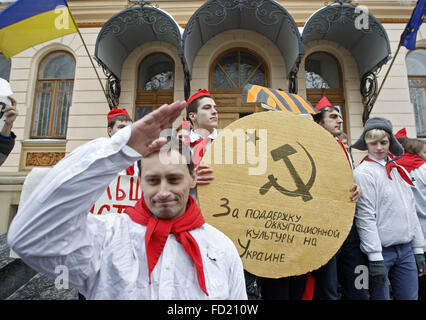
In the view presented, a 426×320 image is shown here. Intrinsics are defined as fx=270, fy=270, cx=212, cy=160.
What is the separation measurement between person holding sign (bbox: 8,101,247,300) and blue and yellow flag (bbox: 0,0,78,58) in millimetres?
3980

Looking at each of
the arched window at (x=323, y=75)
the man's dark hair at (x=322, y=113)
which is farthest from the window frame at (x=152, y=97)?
the man's dark hair at (x=322, y=113)

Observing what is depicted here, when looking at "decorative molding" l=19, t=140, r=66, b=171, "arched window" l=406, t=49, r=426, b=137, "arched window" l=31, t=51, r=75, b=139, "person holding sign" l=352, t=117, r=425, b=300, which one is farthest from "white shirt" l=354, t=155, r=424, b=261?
"arched window" l=31, t=51, r=75, b=139

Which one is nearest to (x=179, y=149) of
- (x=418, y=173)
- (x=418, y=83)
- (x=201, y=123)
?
(x=201, y=123)

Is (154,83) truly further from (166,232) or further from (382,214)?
(166,232)

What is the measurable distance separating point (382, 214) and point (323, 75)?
5412mm

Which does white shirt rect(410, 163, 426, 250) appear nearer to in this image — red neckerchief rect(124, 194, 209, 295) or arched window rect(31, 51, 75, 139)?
red neckerchief rect(124, 194, 209, 295)

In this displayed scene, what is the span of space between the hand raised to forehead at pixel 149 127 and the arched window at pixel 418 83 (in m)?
7.61

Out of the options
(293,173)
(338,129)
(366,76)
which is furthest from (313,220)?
(366,76)

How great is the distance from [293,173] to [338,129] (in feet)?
3.65

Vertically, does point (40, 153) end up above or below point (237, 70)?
below

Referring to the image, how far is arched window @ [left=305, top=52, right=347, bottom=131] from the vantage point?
6.59m

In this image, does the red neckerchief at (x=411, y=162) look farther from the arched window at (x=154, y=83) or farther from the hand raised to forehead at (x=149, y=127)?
the arched window at (x=154, y=83)

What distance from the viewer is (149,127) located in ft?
2.93
